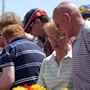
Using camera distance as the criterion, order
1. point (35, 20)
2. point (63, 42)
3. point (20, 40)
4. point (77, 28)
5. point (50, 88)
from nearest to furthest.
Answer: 1. point (77, 28)
2. point (50, 88)
3. point (63, 42)
4. point (20, 40)
5. point (35, 20)

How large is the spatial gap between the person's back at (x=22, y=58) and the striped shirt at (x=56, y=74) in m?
0.30

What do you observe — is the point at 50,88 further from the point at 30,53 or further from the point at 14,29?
the point at 14,29

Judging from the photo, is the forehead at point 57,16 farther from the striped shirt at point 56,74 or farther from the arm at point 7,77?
the arm at point 7,77

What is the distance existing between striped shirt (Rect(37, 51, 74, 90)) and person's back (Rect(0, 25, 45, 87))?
30cm

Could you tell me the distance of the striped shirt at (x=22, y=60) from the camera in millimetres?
3266

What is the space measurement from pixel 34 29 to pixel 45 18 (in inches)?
10.7

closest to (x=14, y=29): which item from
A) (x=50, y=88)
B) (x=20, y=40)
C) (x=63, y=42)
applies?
(x=20, y=40)

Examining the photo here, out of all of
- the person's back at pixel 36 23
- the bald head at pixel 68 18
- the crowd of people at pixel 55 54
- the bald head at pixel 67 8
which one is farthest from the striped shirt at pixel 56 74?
the person's back at pixel 36 23

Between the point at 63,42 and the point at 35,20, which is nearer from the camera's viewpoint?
the point at 63,42

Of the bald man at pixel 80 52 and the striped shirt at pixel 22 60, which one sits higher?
the bald man at pixel 80 52

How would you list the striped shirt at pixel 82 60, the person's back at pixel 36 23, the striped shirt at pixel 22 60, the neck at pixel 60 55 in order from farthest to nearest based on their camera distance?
the person's back at pixel 36 23
the striped shirt at pixel 22 60
the neck at pixel 60 55
the striped shirt at pixel 82 60

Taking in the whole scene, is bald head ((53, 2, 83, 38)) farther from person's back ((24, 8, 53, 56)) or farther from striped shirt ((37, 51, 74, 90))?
person's back ((24, 8, 53, 56))

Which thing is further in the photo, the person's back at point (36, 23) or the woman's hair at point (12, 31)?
the person's back at point (36, 23)

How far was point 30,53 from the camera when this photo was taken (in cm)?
340
